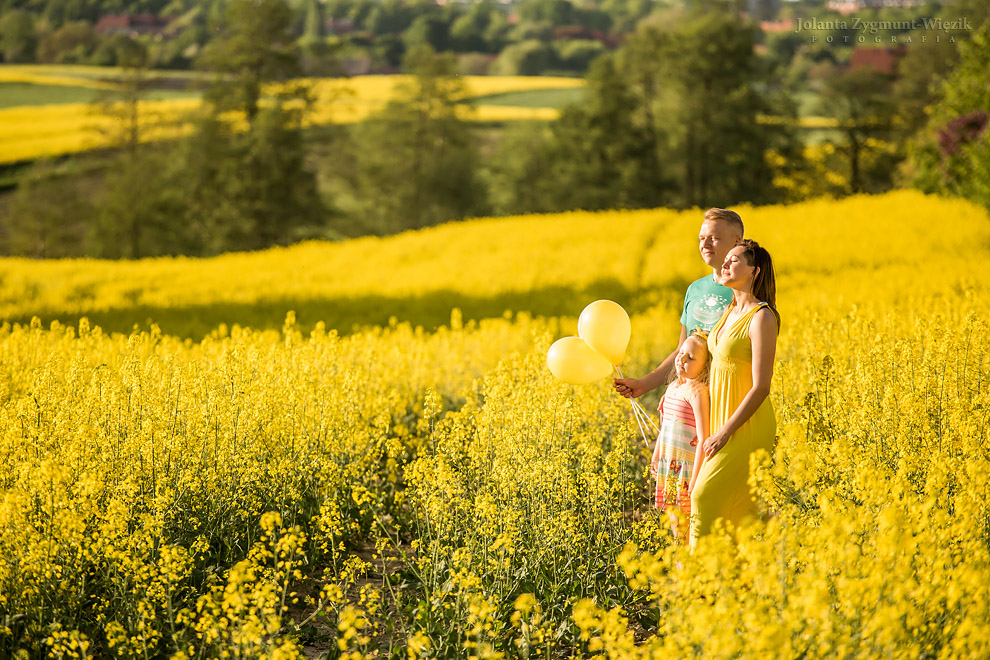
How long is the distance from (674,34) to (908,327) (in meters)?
32.9

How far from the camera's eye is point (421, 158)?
38938 millimetres

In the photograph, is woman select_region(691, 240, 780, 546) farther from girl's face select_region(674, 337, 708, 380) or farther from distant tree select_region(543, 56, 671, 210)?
distant tree select_region(543, 56, 671, 210)

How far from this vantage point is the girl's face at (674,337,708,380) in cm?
395

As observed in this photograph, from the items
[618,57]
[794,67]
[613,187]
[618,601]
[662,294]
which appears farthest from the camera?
[794,67]

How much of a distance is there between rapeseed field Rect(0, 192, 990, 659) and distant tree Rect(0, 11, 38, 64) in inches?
1952

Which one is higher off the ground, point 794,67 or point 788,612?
point 788,612

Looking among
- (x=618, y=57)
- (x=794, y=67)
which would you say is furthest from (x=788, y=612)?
(x=794, y=67)

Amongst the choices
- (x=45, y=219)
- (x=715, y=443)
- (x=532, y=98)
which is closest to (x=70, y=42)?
(x=45, y=219)

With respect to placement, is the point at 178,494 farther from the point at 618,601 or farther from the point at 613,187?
the point at 613,187

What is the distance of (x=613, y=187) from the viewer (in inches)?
1435

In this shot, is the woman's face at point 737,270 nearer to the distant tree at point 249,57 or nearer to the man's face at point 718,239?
the man's face at point 718,239

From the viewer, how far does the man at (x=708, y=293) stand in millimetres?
3805

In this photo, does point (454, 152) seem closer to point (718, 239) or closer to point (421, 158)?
point (421, 158)

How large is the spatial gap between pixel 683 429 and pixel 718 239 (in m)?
0.91
